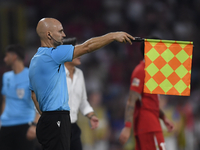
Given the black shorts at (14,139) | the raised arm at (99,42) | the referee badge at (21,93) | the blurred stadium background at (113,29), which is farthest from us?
the blurred stadium background at (113,29)

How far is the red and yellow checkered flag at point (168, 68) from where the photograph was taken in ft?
12.4

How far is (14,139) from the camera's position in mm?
5324

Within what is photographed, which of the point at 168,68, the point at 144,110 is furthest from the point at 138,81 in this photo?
the point at 168,68

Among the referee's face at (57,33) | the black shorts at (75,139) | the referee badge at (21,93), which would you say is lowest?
the black shorts at (75,139)

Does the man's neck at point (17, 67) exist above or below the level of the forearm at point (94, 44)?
above

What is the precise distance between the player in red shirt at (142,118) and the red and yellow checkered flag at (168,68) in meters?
0.80

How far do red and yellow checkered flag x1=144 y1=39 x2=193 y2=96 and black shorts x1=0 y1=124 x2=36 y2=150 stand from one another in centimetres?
248

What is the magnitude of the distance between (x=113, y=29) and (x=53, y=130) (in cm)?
886

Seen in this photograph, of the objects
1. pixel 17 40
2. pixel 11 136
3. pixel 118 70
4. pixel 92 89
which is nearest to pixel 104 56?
pixel 118 70

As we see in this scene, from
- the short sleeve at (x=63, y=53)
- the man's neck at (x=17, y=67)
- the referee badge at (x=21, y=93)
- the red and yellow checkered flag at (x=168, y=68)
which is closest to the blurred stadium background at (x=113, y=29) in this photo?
the man's neck at (x=17, y=67)

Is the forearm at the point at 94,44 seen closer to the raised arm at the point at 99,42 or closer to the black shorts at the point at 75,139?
the raised arm at the point at 99,42

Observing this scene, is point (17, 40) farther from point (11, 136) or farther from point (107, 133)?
point (11, 136)

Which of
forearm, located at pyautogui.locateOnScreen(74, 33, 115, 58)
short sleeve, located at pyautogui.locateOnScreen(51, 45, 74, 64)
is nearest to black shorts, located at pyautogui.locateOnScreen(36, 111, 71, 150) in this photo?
short sleeve, located at pyautogui.locateOnScreen(51, 45, 74, 64)

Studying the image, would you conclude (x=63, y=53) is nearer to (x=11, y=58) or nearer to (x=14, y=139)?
(x=14, y=139)
